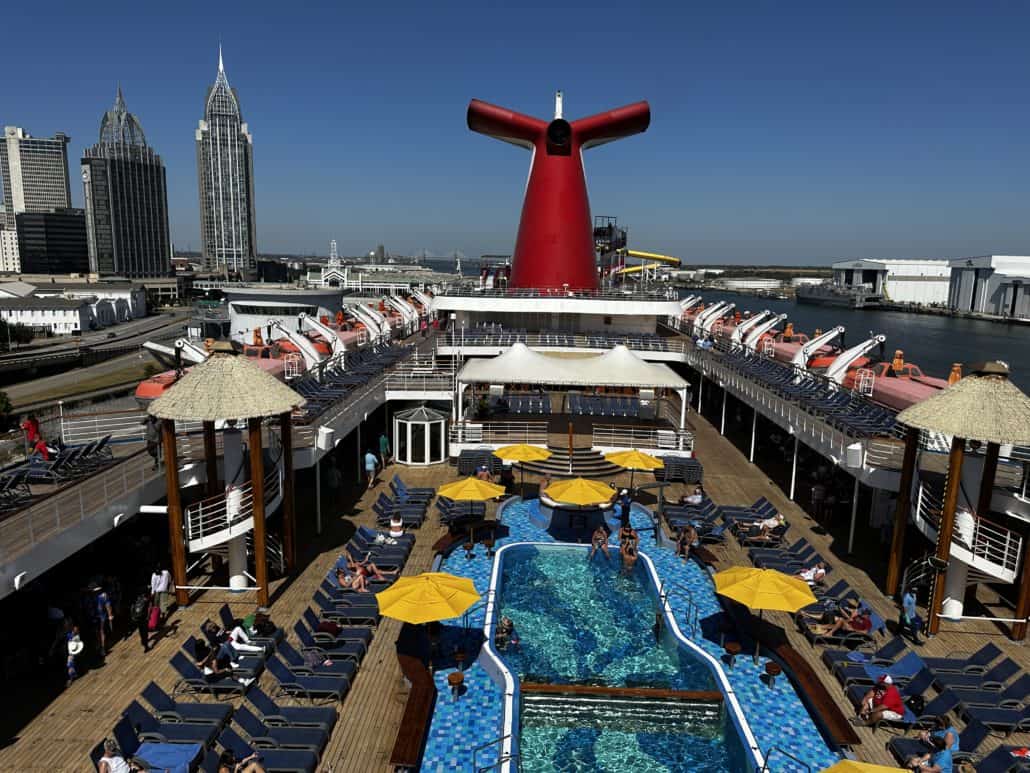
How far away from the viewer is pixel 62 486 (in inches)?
387

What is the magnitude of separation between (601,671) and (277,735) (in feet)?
14.2

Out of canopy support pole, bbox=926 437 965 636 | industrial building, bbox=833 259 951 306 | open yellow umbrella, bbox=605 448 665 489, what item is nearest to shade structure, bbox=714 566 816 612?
canopy support pole, bbox=926 437 965 636

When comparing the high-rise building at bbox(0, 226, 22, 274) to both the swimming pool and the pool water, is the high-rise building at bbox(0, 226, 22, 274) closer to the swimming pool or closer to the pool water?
the pool water

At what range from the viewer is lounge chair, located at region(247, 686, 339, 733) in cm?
746

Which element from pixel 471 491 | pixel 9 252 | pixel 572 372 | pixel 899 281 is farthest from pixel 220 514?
pixel 9 252

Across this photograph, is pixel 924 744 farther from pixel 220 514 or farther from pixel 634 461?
pixel 220 514

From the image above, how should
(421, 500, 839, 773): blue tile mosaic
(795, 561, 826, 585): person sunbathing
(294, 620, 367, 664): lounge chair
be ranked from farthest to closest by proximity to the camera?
(795, 561, 826, 585): person sunbathing
(294, 620, 367, 664): lounge chair
(421, 500, 839, 773): blue tile mosaic

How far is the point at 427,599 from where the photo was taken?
28.2 ft

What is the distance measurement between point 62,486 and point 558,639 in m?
7.80

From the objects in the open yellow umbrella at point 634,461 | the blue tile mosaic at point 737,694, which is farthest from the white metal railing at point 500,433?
the blue tile mosaic at point 737,694

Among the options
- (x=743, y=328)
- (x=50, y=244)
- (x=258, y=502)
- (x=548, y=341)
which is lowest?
(x=258, y=502)

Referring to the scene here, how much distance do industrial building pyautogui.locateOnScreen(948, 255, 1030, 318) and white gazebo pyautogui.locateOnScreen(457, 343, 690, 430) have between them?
336 ft

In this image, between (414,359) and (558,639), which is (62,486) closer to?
(558,639)

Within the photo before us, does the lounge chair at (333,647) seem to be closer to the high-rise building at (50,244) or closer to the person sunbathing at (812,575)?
the person sunbathing at (812,575)
